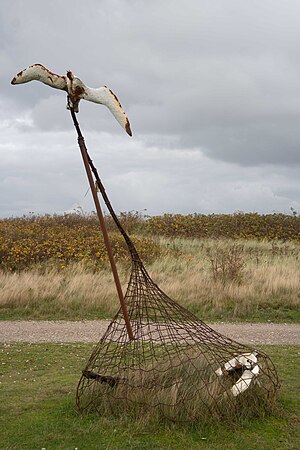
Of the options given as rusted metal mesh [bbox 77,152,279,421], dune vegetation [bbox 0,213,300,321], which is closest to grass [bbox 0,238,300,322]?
dune vegetation [bbox 0,213,300,321]

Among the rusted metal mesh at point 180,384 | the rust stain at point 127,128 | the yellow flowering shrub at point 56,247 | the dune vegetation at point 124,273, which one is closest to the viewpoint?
the rust stain at point 127,128

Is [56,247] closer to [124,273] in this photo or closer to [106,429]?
[124,273]

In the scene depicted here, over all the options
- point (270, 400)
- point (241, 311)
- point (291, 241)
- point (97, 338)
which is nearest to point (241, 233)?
point (291, 241)

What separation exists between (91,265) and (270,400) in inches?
363

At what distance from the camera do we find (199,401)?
4.79m

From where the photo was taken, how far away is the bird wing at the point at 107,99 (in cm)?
484

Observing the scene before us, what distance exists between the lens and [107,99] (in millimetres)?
4945

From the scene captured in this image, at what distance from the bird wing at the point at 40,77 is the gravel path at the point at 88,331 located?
195 inches

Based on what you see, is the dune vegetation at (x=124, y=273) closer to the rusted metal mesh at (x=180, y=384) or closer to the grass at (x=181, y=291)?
the grass at (x=181, y=291)

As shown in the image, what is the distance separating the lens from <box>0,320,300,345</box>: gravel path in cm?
901

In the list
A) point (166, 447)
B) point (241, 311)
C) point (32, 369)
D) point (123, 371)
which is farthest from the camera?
point (241, 311)

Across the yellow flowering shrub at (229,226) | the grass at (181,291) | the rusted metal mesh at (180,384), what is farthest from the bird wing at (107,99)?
the yellow flowering shrub at (229,226)

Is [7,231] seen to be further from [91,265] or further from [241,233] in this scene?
[241,233]

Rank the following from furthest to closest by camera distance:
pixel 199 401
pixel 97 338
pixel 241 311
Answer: pixel 241 311 → pixel 97 338 → pixel 199 401
